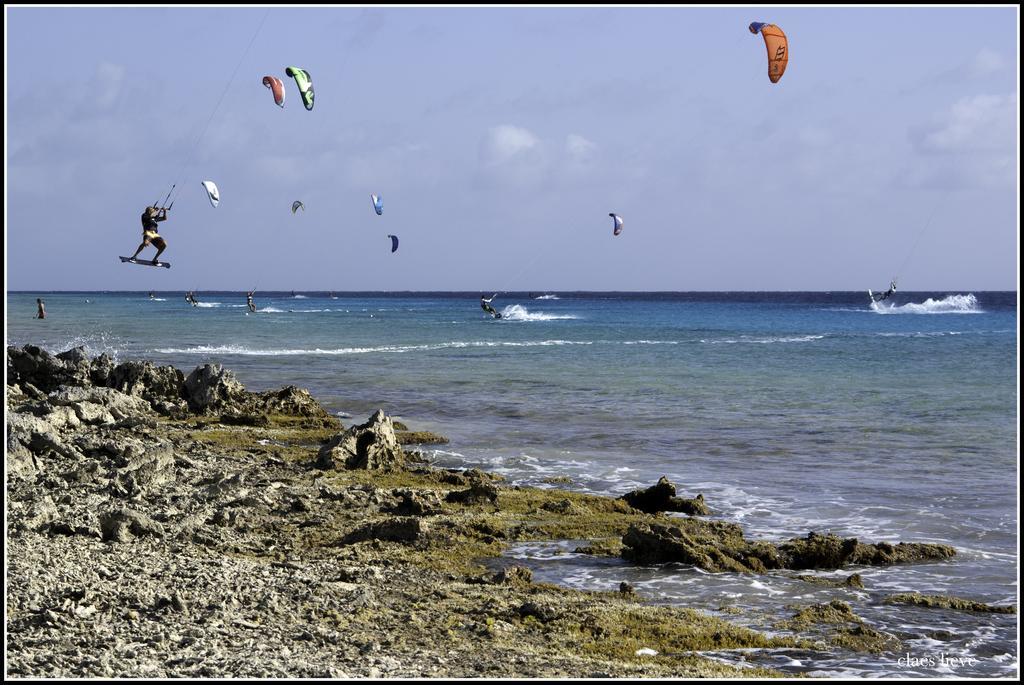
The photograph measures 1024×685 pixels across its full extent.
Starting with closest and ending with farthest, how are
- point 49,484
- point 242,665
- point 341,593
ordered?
point 242,665 < point 341,593 < point 49,484

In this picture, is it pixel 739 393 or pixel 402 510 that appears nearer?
pixel 402 510

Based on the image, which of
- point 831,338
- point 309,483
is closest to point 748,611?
point 309,483

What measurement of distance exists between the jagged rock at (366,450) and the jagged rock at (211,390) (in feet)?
18.3

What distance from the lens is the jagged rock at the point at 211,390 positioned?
19.5 meters

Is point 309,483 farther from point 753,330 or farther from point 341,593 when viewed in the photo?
point 753,330

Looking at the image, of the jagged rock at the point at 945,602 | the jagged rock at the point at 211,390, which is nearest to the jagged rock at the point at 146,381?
the jagged rock at the point at 211,390

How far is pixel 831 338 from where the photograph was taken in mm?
55500

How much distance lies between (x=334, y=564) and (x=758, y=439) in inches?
421

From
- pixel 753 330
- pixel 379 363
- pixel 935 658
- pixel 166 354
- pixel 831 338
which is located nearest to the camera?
pixel 935 658

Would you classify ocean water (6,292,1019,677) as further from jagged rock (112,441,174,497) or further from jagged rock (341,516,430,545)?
jagged rock (112,441,174,497)

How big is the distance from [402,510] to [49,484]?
13.0 ft

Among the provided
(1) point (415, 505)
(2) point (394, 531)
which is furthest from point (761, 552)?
(1) point (415, 505)

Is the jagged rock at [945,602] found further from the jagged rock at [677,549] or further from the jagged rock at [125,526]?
the jagged rock at [125,526]

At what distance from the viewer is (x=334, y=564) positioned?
9.21 m
